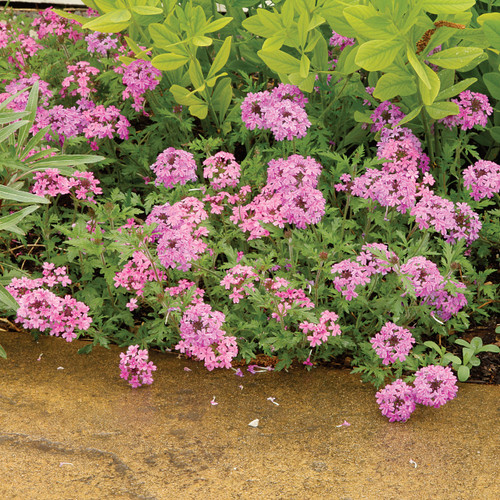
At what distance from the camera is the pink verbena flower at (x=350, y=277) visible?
102 inches

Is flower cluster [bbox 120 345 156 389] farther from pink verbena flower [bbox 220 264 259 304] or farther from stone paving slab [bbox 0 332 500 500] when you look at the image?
pink verbena flower [bbox 220 264 259 304]

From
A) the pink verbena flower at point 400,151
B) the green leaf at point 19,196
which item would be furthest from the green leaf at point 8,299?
the pink verbena flower at point 400,151

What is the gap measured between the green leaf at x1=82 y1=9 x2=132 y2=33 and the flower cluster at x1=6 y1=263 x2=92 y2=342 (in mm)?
1243

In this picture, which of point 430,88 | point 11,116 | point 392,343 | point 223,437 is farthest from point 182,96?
point 223,437

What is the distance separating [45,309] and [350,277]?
4.06 ft

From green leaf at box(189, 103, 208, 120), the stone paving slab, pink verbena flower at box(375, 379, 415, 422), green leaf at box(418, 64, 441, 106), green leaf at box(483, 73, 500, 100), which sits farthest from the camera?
green leaf at box(189, 103, 208, 120)

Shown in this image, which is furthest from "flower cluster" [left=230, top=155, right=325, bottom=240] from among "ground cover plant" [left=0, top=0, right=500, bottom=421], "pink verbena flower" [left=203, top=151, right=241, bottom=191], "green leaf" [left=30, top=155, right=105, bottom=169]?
"green leaf" [left=30, top=155, right=105, bottom=169]

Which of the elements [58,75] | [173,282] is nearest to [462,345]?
[173,282]

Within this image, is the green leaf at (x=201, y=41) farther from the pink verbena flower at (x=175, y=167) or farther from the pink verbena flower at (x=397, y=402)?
the pink verbena flower at (x=397, y=402)

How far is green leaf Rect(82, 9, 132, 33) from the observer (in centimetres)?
310

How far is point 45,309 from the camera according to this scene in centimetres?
268

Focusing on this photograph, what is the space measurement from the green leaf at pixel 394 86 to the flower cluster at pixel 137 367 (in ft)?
5.15

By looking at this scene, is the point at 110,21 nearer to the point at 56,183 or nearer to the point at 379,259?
the point at 56,183

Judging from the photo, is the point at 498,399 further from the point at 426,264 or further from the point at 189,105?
the point at 189,105
